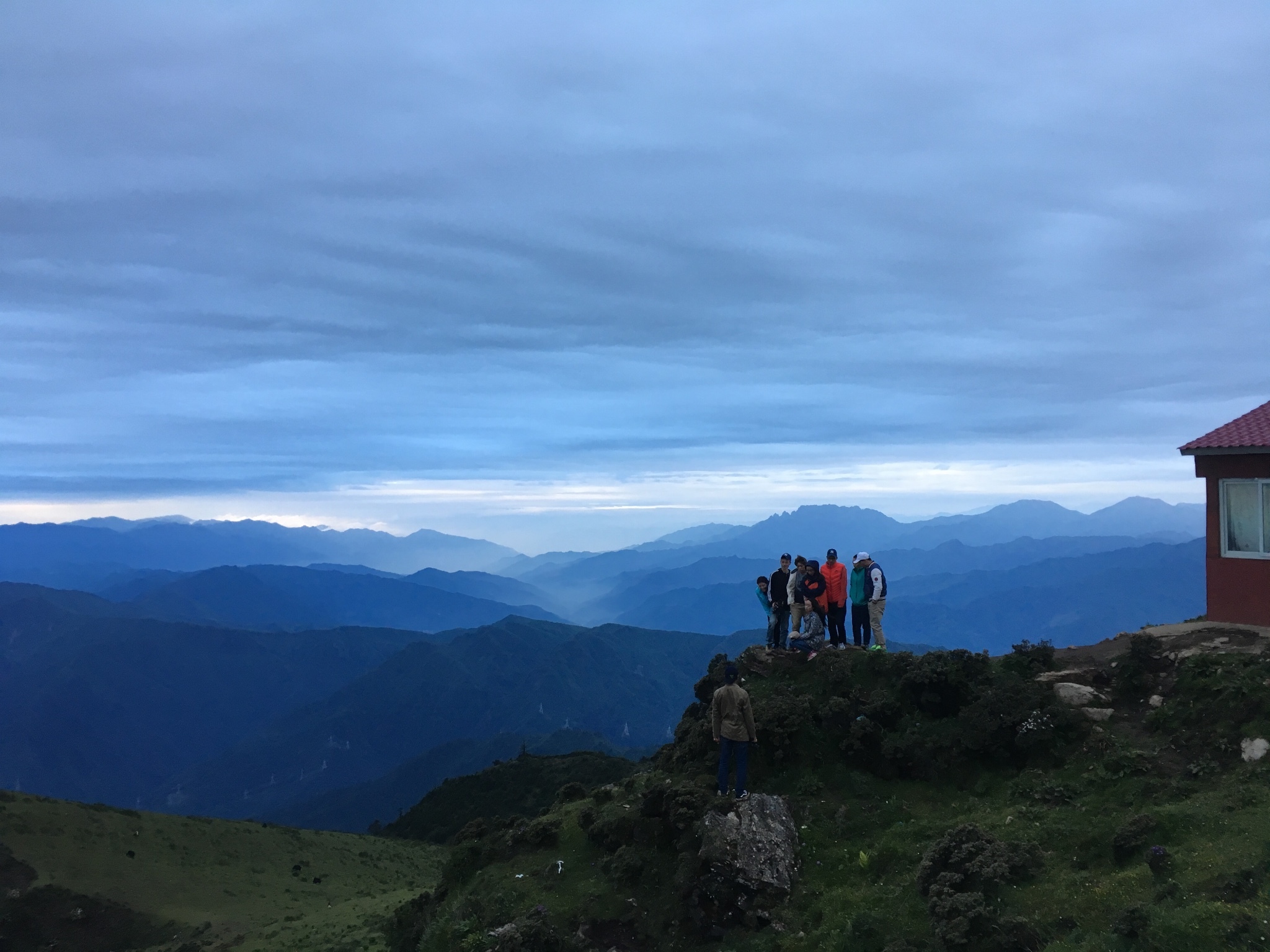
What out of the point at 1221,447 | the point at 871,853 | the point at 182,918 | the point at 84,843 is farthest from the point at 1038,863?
the point at 84,843

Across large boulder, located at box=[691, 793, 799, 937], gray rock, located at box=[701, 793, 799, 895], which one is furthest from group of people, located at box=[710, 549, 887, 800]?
large boulder, located at box=[691, 793, 799, 937]

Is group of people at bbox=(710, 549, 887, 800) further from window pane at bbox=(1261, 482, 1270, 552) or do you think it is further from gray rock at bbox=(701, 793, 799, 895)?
window pane at bbox=(1261, 482, 1270, 552)

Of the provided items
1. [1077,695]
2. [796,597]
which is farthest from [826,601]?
[1077,695]

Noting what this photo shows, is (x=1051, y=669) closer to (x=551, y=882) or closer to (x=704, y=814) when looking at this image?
(x=704, y=814)

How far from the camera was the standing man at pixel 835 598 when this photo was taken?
70.1ft

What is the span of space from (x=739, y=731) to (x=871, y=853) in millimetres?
3441

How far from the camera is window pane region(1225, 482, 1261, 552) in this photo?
62.3 feet

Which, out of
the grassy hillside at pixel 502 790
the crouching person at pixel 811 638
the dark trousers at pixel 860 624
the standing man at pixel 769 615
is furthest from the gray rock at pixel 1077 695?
the grassy hillside at pixel 502 790

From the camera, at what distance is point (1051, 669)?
19.0 metres

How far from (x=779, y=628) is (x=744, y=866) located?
9.16m

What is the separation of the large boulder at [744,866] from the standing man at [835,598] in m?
6.58

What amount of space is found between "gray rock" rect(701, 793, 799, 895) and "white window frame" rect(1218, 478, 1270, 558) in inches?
545

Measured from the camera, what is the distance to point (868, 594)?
824 inches

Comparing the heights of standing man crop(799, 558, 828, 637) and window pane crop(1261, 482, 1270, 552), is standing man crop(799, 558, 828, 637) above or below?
below
